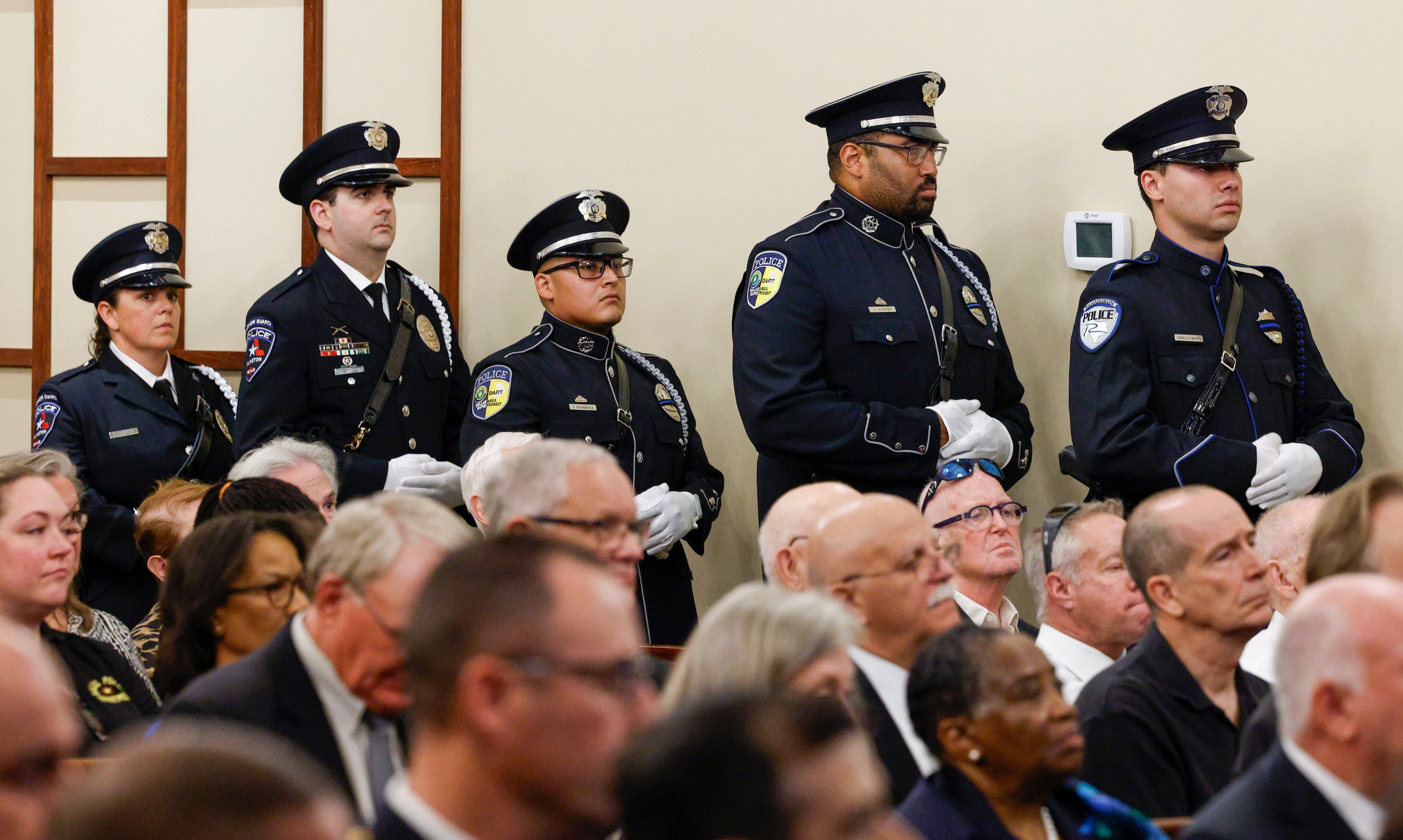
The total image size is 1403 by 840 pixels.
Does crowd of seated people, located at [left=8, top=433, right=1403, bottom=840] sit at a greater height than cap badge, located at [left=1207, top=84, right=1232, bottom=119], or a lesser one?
lesser

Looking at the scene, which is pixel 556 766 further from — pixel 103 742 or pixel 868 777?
pixel 103 742

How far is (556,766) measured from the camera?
4.66 feet

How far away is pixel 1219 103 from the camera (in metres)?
4.10

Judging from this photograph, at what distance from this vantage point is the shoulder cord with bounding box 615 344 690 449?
14.4 ft

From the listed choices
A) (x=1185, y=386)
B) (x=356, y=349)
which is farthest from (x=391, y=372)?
(x=1185, y=386)

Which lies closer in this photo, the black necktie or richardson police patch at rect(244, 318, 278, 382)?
richardson police patch at rect(244, 318, 278, 382)

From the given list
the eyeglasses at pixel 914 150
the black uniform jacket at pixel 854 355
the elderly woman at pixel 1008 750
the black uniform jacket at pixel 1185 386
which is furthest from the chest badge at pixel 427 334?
the elderly woman at pixel 1008 750

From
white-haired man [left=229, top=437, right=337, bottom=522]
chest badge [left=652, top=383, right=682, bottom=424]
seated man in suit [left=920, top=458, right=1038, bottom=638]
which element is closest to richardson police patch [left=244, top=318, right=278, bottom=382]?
white-haired man [left=229, top=437, right=337, bottom=522]

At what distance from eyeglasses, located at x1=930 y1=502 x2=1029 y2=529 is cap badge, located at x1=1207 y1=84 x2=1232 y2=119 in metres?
1.18

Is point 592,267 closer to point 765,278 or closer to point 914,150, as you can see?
point 765,278

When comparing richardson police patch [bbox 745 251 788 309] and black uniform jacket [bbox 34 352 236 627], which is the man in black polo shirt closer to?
richardson police patch [bbox 745 251 788 309]

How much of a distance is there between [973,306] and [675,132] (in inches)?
43.5

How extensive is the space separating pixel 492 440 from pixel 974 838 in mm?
1728

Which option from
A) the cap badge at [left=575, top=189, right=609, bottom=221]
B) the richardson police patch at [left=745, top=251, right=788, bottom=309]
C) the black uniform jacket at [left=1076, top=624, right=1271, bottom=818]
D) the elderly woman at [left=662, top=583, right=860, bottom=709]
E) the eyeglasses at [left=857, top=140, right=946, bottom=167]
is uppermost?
the eyeglasses at [left=857, top=140, right=946, bottom=167]
